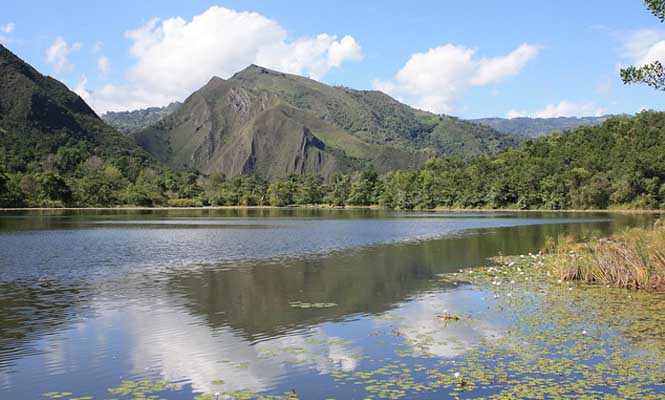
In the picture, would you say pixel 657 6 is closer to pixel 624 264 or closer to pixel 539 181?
pixel 624 264

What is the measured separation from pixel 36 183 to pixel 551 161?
13664 cm

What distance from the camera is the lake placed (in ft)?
45.3

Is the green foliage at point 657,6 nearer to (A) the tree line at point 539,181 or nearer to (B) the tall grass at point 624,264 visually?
(B) the tall grass at point 624,264

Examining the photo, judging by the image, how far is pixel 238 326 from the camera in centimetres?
2025

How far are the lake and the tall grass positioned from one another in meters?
4.91

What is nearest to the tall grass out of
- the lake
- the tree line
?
the lake

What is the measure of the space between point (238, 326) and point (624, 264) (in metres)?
16.1

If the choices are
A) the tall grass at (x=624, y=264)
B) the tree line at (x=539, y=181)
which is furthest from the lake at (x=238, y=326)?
the tree line at (x=539, y=181)

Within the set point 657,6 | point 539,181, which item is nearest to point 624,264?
point 657,6

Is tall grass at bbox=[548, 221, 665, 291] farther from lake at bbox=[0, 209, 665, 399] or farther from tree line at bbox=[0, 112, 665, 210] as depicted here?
A: tree line at bbox=[0, 112, 665, 210]

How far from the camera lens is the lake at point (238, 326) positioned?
13797mm

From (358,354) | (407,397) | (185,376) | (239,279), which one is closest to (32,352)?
(185,376)

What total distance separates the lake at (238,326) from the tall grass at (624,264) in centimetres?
491

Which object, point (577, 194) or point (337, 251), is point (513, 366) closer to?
point (337, 251)
